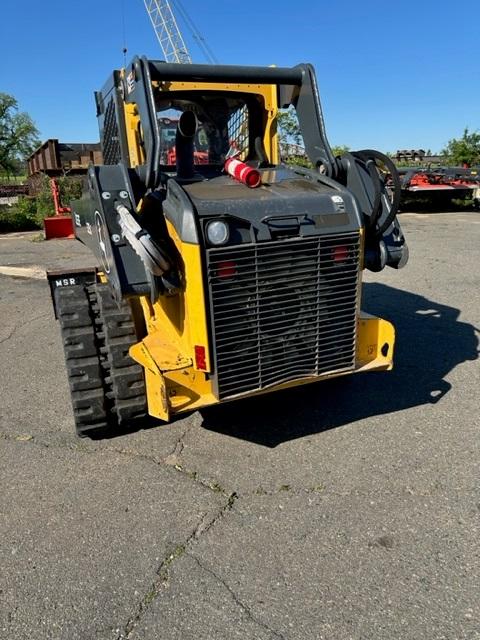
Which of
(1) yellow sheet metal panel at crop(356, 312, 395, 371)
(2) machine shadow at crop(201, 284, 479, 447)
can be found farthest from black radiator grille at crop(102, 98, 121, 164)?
(1) yellow sheet metal panel at crop(356, 312, 395, 371)

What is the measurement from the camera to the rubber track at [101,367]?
3551mm

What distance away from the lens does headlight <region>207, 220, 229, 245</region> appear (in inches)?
112

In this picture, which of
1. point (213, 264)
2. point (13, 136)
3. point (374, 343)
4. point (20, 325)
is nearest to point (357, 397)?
point (374, 343)

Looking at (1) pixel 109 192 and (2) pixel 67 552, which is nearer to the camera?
(2) pixel 67 552

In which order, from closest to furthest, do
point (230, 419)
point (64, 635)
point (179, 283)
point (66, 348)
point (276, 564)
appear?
point (64, 635) < point (276, 564) < point (179, 283) < point (66, 348) < point (230, 419)

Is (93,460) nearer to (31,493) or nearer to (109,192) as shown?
(31,493)

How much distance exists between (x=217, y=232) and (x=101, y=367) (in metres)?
1.40

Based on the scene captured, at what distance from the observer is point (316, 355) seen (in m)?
3.36

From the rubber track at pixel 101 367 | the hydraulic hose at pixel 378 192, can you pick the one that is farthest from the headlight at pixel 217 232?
the hydraulic hose at pixel 378 192

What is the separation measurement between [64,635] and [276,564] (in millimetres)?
1015

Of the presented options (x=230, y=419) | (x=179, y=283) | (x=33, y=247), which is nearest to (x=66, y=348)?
(x=179, y=283)

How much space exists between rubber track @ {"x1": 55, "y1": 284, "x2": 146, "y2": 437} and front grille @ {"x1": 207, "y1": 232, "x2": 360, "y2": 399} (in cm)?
80

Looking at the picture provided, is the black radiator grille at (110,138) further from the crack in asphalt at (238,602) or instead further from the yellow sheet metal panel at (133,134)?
the crack in asphalt at (238,602)

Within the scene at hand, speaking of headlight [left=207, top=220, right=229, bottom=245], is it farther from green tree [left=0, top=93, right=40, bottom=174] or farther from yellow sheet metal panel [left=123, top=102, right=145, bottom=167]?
green tree [left=0, top=93, right=40, bottom=174]
